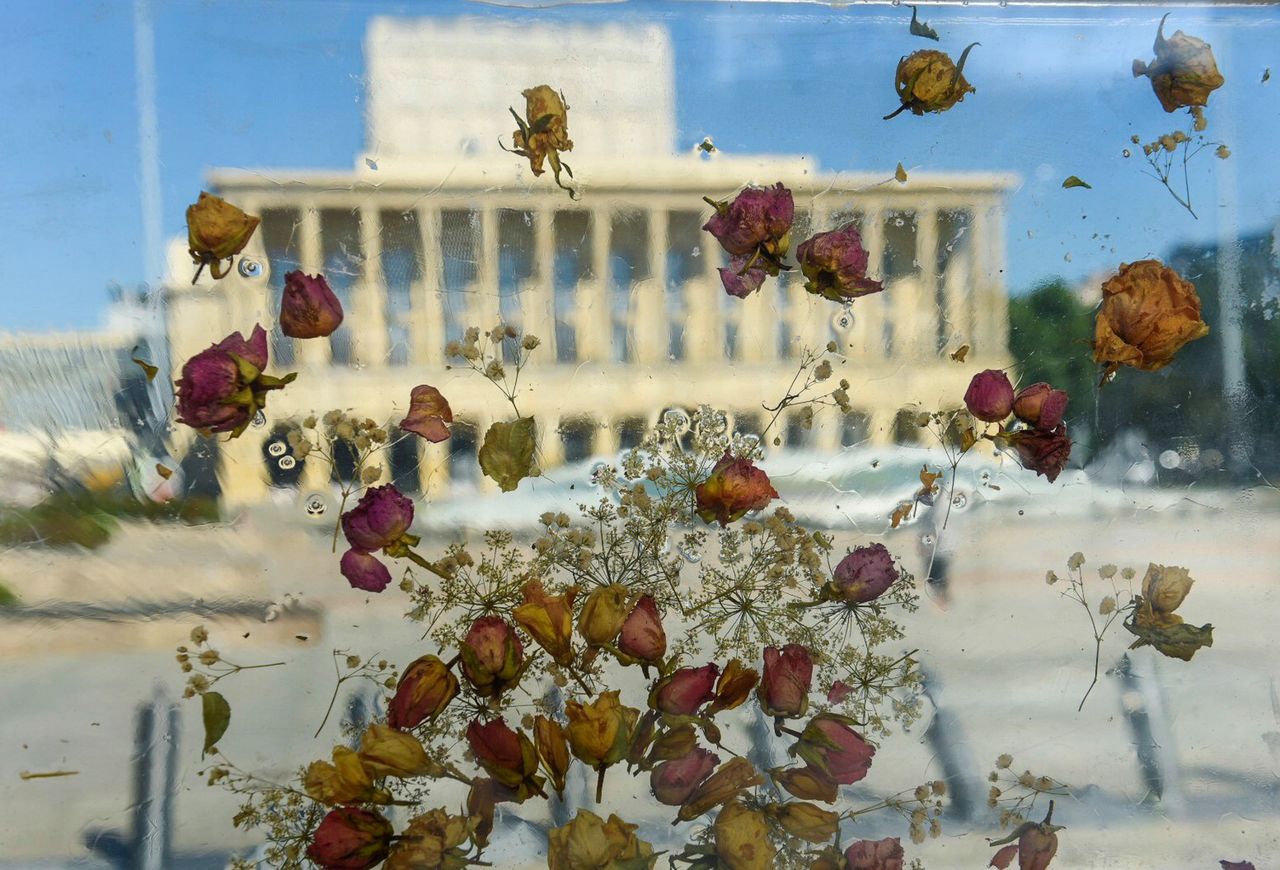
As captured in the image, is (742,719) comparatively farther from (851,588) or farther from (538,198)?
(538,198)

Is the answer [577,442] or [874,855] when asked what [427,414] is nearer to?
[577,442]

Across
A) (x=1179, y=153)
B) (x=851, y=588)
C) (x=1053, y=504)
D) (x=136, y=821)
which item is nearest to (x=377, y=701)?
(x=136, y=821)

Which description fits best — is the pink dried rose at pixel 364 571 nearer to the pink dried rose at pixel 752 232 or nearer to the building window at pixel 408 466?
the building window at pixel 408 466

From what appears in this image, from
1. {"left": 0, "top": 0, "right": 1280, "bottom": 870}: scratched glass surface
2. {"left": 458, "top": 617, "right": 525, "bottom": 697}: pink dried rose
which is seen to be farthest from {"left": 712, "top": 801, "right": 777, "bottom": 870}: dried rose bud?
{"left": 458, "top": 617, "right": 525, "bottom": 697}: pink dried rose

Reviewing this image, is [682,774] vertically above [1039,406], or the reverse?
[1039,406]

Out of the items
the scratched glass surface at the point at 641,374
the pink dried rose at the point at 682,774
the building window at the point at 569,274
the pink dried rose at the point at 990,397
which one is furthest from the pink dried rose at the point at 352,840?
the pink dried rose at the point at 990,397

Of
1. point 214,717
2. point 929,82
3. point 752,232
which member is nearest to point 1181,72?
point 929,82
